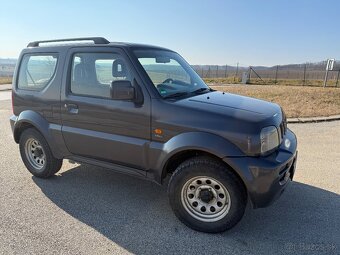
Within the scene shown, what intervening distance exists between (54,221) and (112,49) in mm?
2067

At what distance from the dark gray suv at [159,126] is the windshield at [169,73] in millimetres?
17

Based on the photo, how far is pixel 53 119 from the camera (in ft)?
13.7

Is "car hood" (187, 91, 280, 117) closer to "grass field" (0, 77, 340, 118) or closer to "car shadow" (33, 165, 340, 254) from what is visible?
"car shadow" (33, 165, 340, 254)

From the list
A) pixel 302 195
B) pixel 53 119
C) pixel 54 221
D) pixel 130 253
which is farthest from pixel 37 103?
pixel 302 195

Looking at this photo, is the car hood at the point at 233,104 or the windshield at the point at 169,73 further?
the windshield at the point at 169,73

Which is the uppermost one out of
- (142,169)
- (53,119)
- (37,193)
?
(53,119)

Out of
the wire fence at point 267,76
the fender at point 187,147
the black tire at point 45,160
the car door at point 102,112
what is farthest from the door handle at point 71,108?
the wire fence at point 267,76

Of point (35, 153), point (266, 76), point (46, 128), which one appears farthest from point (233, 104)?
point (266, 76)

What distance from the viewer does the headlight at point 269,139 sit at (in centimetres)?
303

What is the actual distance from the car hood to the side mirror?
0.64 metres

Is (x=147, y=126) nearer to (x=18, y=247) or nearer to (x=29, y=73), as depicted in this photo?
(x=18, y=247)

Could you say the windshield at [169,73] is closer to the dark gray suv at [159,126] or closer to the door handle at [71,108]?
the dark gray suv at [159,126]

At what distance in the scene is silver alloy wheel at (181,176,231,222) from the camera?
3225 mm

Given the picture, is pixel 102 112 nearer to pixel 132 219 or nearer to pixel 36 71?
pixel 132 219
